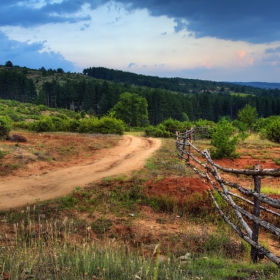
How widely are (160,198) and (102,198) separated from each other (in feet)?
5.64

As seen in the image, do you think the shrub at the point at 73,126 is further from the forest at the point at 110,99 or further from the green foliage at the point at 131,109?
the forest at the point at 110,99

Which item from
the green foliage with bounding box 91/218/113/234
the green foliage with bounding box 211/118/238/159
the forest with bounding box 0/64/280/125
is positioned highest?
the forest with bounding box 0/64/280/125

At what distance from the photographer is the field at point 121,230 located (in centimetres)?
353

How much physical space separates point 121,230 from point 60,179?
4.29m

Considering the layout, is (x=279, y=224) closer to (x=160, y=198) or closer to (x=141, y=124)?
(x=160, y=198)

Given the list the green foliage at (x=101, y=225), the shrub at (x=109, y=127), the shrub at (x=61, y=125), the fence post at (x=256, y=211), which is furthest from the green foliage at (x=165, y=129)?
the fence post at (x=256, y=211)

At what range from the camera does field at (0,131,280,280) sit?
139 inches

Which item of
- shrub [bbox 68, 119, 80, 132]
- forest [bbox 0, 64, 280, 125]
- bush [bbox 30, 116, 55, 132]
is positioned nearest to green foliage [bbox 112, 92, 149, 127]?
forest [bbox 0, 64, 280, 125]

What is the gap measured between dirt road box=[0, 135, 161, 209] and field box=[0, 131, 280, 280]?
155 millimetres

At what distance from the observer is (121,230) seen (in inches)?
267

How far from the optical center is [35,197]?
28.0 feet

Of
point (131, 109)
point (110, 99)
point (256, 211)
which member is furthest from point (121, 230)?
point (110, 99)

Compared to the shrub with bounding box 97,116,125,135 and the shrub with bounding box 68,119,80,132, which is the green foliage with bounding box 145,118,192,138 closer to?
the shrub with bounding box 97,116,125,135

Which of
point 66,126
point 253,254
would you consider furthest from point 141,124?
point 253,254
